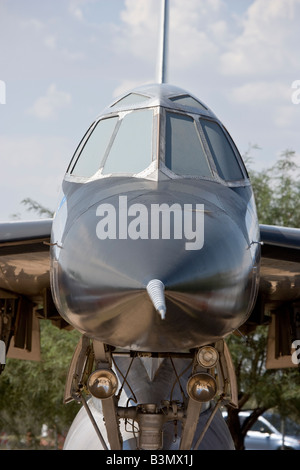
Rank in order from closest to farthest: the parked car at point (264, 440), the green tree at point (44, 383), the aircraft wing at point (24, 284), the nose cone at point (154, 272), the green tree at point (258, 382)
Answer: the nose cone at point (154, 272)
the aircraft wing at point (24, 284)
the green tree at point (258, 382)
the green tree at point (44, 383)
the parked car at point (264, 440)

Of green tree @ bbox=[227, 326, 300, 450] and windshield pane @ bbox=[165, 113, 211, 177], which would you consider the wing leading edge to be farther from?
green tree @ bbox=[227, 326, 300, 450]

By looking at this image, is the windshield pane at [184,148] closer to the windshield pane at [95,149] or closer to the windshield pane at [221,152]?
the windshield pane at [221,152]

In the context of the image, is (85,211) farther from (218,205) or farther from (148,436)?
(148,436)

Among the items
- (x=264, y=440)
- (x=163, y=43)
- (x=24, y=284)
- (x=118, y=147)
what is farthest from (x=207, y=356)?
(x=264, y=440)

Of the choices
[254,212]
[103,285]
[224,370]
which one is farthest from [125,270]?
[224,370]

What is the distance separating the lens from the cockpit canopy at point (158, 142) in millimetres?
4398

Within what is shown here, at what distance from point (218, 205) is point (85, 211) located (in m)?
0.77

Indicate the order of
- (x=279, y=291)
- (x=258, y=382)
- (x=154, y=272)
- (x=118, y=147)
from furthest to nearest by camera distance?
1. (x=258, y=382)
2. (x=279, y=291)
3. (x=118, y=147)
4. (x=154, y=272)

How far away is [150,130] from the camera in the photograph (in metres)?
4.64

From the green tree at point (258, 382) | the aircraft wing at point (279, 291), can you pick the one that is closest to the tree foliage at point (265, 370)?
the green tree at point (258, 382)

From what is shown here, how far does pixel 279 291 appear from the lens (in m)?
6.37

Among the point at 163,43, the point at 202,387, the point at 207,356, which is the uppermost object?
the point at 163,43

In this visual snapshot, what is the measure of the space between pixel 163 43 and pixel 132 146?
13.4 feet

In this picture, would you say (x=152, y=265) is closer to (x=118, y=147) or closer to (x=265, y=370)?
(x=118, y=147)
